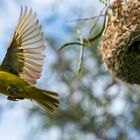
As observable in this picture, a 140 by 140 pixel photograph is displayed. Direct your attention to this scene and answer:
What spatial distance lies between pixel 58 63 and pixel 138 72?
259 centimetres

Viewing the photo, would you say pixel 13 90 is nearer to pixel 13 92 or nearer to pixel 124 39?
pixel 13 92

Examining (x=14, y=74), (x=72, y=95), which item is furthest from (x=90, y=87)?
(x=14, y=74)

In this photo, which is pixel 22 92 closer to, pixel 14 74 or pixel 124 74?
pixel 14 74

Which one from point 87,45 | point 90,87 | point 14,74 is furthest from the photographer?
point 90,87

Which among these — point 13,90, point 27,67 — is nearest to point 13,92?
point 13,90

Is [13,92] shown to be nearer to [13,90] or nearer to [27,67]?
[13,90]

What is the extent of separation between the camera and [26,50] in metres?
2.80

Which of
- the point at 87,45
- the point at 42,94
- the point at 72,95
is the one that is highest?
the point at 87,45

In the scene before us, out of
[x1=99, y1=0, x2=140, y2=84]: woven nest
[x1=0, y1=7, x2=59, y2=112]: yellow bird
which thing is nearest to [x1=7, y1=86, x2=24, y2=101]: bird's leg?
[x1=0, y1=7, x2=59, y2=112]: yellow bird

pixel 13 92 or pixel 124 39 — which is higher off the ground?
pixel 124 39

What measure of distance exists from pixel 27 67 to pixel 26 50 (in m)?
0.07

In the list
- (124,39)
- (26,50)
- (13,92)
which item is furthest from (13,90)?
(124,39)

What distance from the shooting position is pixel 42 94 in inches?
108

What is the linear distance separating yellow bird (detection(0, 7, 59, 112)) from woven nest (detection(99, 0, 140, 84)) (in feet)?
0.94
